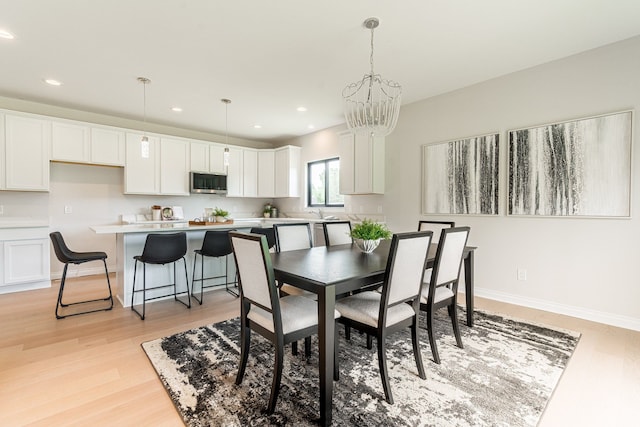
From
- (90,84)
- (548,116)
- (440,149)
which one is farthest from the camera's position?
(440,149)

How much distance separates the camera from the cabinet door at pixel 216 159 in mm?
5793

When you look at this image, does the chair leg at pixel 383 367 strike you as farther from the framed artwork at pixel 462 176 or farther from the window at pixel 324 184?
the window at pixel 324 184

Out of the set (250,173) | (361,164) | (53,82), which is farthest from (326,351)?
(250,173)

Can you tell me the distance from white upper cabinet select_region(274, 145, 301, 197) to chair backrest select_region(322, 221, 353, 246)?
3055 millimetres

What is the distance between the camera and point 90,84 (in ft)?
11.9

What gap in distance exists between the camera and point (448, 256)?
2.21m

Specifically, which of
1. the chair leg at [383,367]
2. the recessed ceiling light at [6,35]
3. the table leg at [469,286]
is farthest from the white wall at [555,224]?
the recessed ceiling light at [6,35]

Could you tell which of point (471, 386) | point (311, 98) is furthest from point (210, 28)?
point (471, 386)

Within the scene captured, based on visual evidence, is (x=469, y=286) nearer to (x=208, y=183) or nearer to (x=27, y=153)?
(x=208, y=183)

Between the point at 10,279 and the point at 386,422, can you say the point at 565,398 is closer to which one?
the point at 386,422

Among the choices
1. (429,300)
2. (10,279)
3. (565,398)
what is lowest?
(565,398)

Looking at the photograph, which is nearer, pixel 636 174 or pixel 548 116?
pixel 636 174

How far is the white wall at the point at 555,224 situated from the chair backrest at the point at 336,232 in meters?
1.58

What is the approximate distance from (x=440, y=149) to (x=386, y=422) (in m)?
3.35
